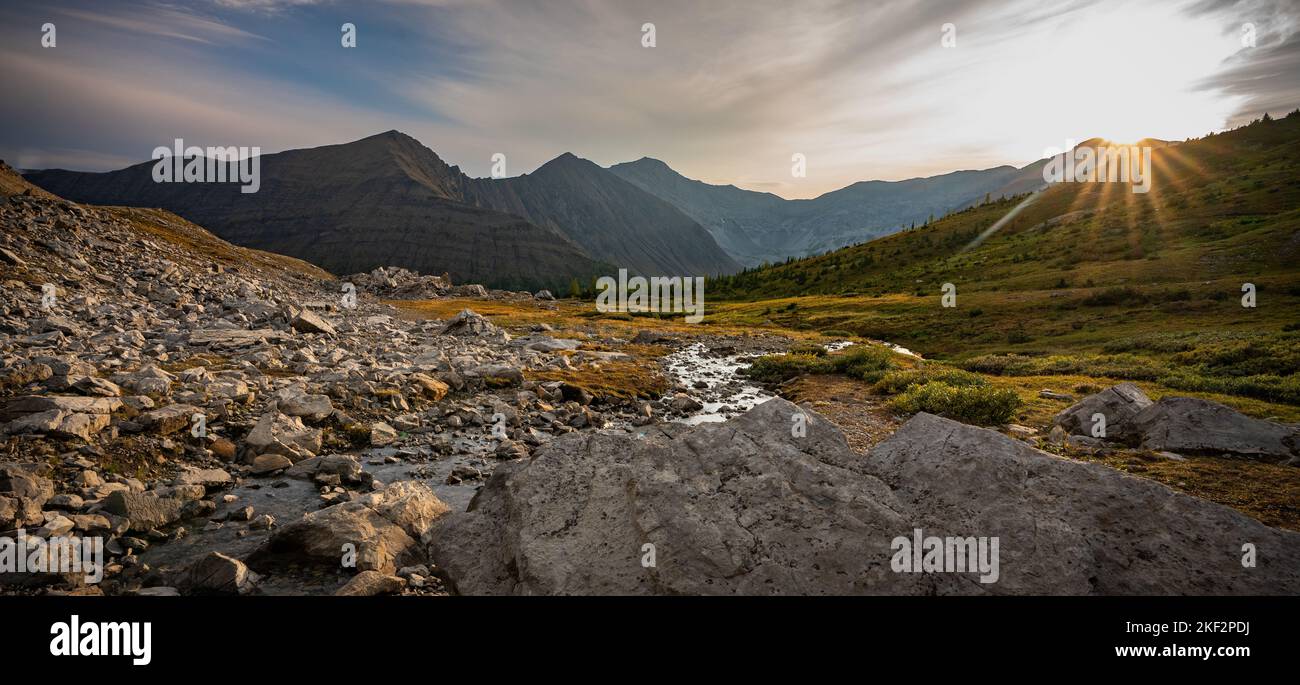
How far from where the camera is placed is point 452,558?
828 centimetres

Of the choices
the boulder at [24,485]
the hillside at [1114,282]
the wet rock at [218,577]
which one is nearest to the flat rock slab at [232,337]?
the boulder at [24,485]

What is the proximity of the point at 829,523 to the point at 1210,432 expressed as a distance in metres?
14.1

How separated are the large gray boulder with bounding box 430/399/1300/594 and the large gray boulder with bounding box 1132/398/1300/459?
391 inches

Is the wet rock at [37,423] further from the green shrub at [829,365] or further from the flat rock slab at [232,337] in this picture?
the green shrub at [829,365]

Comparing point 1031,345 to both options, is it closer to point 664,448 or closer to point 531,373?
point 531,373

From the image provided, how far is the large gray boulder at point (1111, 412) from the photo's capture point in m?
15.3

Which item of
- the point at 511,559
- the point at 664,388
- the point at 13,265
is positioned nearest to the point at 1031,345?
the point at 664,388

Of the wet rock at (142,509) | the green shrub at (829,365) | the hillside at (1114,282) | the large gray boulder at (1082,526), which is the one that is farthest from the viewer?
the green shrub at (829,365)

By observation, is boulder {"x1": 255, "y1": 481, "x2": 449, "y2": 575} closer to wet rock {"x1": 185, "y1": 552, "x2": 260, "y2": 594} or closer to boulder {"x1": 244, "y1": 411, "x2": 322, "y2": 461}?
wet rock {"x1": 185, "y1": 552, "x2": 260, "y2": 594}

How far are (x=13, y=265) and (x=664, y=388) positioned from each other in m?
39.9

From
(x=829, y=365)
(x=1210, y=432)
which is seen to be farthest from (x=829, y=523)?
(x=829, y=365)

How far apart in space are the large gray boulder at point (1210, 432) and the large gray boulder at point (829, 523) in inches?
391

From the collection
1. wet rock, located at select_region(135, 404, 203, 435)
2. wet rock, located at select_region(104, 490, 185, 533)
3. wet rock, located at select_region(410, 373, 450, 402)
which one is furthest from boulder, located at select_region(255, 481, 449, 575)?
wet rock, located at select_region(410, 373, 450, 402)
